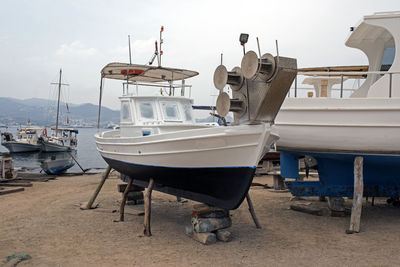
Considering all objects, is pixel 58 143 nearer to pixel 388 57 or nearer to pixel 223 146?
pixel 388 57

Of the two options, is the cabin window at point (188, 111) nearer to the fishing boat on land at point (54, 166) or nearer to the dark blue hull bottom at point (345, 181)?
the dark blue hull bottom at point (345, 181)

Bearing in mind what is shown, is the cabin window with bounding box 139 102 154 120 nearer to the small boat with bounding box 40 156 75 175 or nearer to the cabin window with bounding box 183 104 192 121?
the cabin window with bounding box 183 104 192 121

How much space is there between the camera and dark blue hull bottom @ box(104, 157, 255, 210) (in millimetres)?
5578

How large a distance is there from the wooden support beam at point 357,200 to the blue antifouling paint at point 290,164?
1.81 metres

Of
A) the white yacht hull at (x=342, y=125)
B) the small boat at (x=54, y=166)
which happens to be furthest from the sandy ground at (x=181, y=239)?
the small boat at (x=54, y=166)

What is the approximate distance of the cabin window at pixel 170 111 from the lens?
27.5 feet

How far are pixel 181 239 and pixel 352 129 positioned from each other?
4.05 m

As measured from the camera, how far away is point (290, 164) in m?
8.74

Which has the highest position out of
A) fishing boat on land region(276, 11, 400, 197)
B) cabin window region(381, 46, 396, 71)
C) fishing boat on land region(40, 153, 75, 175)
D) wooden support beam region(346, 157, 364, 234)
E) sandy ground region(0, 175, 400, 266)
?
cabin window region(381, 46, 396, 71)

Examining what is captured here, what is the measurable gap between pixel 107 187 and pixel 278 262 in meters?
9.03

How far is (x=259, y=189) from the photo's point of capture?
473 inches

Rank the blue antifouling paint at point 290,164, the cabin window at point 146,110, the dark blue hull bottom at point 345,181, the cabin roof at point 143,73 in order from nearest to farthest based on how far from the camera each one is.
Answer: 1. the dark blue hull bottom at point 345,181
2. the cabin window at point 146,110
3. the blue antifouling paint at point 290,164
4. the cabin roof at point 143,73

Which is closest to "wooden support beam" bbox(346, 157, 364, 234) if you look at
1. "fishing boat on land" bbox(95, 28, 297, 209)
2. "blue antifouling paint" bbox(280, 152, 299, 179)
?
"blue antifouling paint" bbox(280, 152, 299, 179)

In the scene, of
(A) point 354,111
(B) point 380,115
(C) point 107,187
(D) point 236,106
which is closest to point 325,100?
(A) point 354,111
